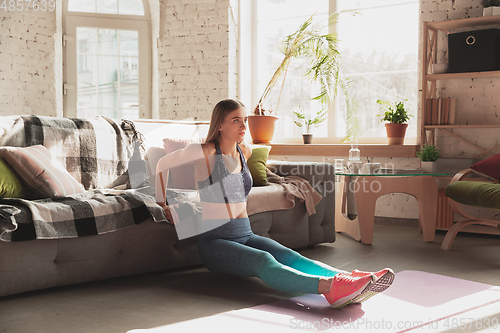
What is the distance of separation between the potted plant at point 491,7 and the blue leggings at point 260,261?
112 inches

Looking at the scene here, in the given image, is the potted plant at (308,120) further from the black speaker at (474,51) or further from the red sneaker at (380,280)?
the red sneaker at (380,280)

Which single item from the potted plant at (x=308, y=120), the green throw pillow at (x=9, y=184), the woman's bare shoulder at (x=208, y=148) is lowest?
the green throw pillow at (x=9, y=184)

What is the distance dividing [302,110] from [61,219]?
314 centimetres

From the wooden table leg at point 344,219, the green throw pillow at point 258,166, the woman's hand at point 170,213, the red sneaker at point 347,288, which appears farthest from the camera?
the wooden table leg at point 344,219

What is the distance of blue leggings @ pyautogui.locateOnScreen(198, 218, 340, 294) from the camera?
1.94m

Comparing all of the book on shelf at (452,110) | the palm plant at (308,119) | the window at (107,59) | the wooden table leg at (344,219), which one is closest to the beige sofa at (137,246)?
the wooden table leg at (344,219)

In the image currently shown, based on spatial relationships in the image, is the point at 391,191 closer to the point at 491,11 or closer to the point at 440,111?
the point at 440,111

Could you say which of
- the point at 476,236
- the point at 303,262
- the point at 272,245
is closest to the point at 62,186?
the point at 272,245

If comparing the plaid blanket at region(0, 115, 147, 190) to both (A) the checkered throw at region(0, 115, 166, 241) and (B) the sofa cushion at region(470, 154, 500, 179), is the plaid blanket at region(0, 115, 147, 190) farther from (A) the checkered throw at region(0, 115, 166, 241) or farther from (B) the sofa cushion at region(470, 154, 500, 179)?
(B) the sofa cushion at region(470, 154, 500, 179)

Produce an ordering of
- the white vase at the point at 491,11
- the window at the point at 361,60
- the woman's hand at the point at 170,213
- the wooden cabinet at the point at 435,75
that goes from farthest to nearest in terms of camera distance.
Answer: the window at the point at 361,60 < the wooden cabinet at the point at 435,75 < the white vase at the point at 491,11 < the woman's hand at the point at 170,213

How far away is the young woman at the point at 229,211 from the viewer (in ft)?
6.82

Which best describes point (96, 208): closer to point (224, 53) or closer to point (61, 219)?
point (61, 219)

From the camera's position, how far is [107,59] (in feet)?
17.1

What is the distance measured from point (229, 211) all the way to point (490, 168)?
217cm
